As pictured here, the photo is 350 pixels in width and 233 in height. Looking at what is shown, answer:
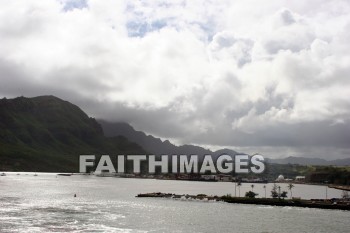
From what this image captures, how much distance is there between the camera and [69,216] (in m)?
134

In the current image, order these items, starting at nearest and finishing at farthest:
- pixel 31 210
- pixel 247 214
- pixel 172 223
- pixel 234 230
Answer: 1. pixel 234 230
2. pixel 172 223
3. pixel 31 210
4. pixel 247 214

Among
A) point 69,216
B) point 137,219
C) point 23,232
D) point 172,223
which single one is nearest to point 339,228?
point 172,223

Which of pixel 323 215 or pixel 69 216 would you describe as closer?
pixel 69 216

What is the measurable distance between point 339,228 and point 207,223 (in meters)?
40.7

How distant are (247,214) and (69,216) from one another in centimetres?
6625

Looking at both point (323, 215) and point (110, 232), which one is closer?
point (110, 232)

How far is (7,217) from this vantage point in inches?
4835

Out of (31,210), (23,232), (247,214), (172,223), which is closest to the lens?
(23,232)

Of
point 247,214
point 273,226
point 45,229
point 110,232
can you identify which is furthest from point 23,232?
point 247,214

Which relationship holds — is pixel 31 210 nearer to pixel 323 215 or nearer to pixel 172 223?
pixel 172 223

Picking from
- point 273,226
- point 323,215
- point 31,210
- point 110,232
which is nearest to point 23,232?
point 110,232

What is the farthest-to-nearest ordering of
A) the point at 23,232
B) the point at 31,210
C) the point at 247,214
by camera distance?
the point at 247,214, the point at 31,210, the point at 23,232

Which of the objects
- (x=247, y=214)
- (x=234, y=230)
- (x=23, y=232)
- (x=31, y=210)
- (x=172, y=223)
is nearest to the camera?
(x=23, y=232)

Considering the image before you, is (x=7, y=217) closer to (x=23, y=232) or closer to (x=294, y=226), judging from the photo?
(x=23, y=232)
